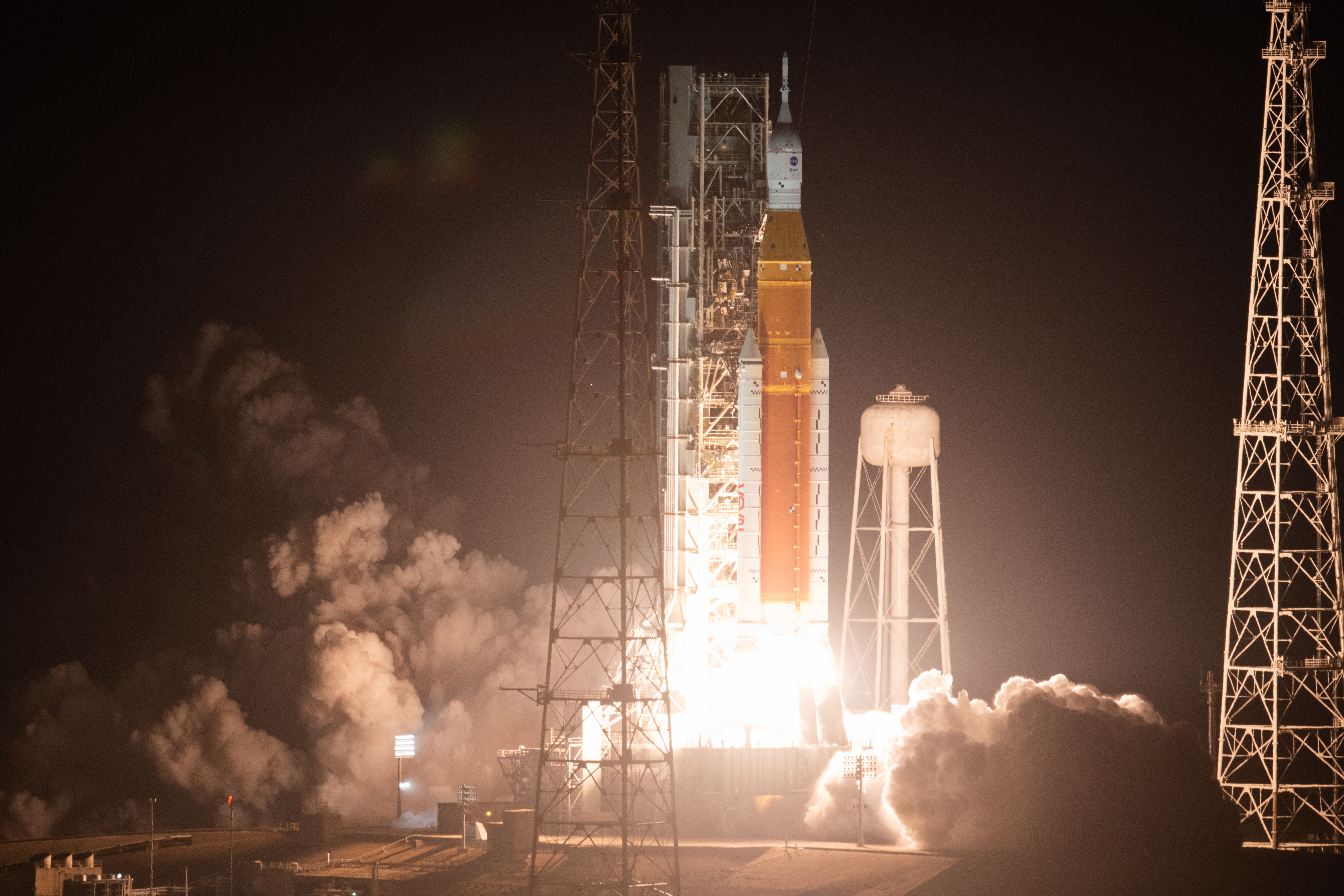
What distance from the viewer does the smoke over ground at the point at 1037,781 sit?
42625mm

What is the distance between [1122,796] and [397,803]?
793 inches

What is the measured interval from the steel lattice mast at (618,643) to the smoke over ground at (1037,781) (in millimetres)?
4993

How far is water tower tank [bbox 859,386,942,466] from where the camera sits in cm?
4956

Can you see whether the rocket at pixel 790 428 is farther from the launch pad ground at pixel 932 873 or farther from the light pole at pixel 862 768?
the launch pad ground at pixel 932 873

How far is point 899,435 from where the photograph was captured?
49.6 meters

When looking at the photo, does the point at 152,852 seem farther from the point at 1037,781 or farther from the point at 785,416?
the point at 1037,781

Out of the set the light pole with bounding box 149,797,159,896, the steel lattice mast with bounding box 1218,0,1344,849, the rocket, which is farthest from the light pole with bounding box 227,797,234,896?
the steel lattice mast with bounding box 1218,0,1344,849

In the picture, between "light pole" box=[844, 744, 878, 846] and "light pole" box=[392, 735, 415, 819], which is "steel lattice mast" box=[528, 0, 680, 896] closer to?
"light pole" box=[392, 735, 415, 819]

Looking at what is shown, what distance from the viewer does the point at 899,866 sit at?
42000 mm

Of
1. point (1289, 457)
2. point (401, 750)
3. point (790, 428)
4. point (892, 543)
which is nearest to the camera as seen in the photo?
point (790, 428)

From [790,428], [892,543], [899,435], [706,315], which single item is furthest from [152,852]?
[899,435]

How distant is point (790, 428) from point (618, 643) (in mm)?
7044

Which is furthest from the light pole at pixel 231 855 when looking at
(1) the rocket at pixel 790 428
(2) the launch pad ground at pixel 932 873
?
(1) the rocket at pixel 790 428

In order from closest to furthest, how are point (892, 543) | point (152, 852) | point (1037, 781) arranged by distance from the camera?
point (1037, 781) < point (152, 852) < point (892, 543)
